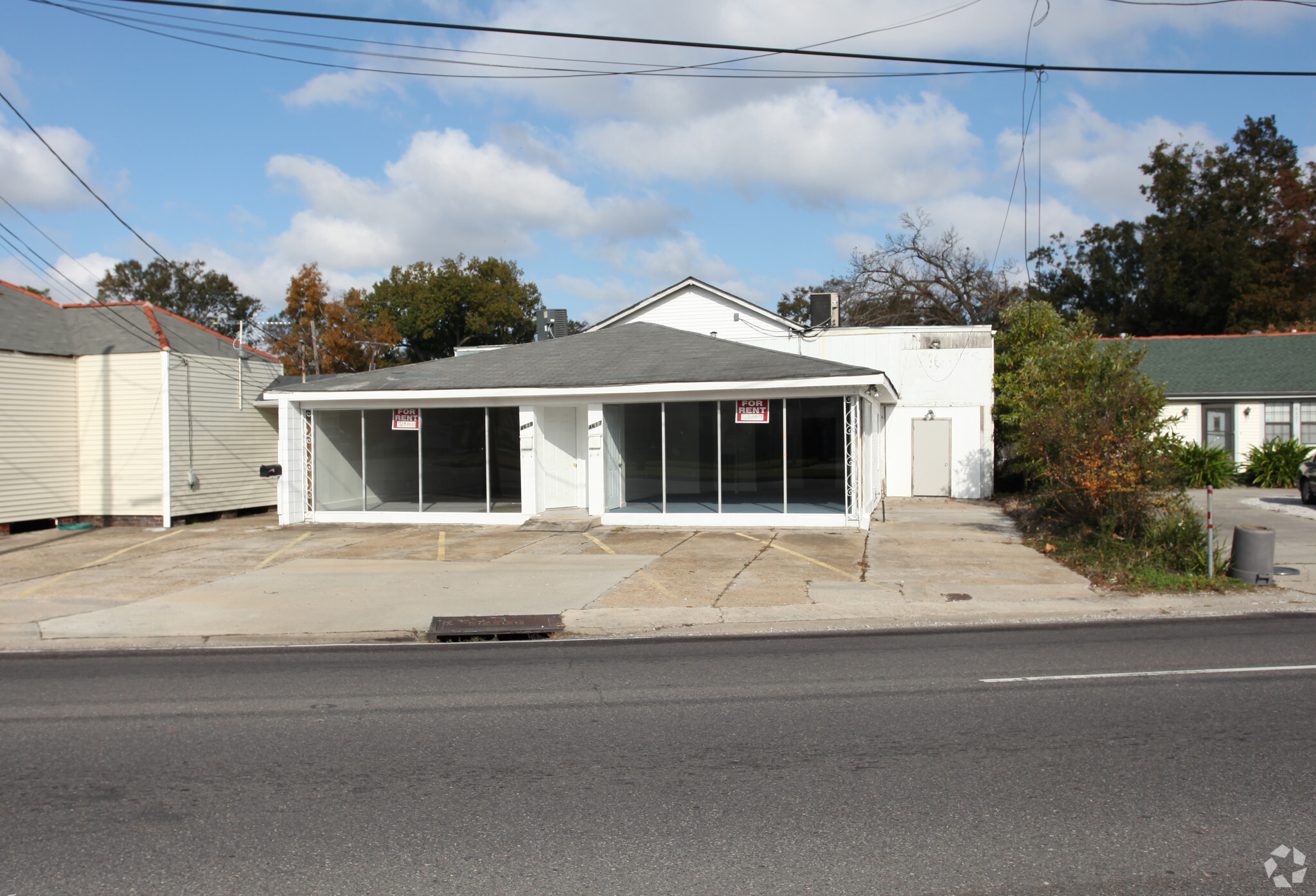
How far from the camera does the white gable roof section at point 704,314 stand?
26344mm

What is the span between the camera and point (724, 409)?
18.5 meters

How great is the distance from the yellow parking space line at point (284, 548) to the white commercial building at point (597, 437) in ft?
6.94

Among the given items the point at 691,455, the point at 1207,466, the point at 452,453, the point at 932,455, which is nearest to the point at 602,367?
the point at 691,455

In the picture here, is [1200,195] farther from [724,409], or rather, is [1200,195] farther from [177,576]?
[177,576]

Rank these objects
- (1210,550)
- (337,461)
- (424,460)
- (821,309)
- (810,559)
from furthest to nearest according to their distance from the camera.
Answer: (821,309), (337,461), (424,460), (810,559), (1210,550)

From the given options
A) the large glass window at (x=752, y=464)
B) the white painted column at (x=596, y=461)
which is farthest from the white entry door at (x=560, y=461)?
the large glass window at (x=752, y=464)

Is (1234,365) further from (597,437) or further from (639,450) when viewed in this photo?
(597,437)

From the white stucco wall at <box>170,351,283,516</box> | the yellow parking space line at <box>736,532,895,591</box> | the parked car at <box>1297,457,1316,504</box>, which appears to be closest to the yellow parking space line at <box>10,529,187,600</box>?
the white stucco wall at <box>170,351,283,516</box>

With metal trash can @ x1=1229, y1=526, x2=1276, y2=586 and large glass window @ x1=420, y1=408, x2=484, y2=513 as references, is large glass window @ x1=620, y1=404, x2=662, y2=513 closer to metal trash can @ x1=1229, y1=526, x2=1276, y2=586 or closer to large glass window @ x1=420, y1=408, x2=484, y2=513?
large glass window @ x1=420, y1=408, x2=484, y2=513

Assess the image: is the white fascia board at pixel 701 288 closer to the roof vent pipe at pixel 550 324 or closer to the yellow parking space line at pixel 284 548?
the roof vent pipe at pixel 550 324

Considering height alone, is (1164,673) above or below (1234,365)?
below

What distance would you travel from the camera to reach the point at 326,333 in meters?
49.1

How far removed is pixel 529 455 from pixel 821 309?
11.4 m

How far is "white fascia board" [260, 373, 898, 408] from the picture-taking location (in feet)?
54.9
